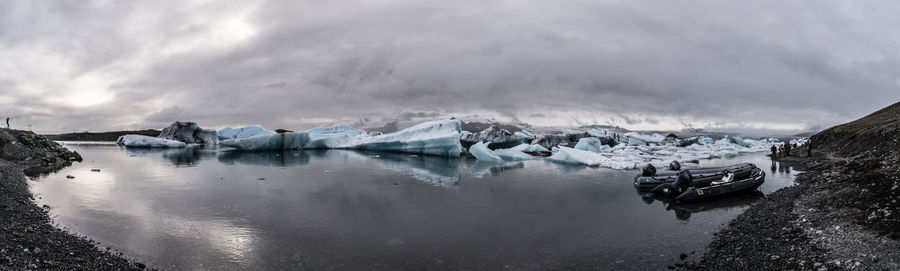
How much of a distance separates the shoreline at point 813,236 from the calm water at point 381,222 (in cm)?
64

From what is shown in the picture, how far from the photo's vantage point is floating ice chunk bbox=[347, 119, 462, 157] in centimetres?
3275

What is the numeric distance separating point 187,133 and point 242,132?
18.1ft

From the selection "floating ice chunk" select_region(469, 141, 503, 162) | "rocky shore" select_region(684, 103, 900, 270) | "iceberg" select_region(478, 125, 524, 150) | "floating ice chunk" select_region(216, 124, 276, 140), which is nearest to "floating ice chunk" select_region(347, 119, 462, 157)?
"floating ice chunk" select_region(469, 141, 503, 162)

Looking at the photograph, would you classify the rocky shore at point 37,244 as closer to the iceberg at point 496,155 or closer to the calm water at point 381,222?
the calm water at point 381,222

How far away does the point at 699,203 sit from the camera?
1262cm

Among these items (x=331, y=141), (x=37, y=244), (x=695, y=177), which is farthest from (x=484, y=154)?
(x=37, y=244)

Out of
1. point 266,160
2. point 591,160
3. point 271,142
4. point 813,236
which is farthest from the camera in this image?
point 271,142

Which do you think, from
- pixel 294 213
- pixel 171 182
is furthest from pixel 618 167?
pixel 171 182

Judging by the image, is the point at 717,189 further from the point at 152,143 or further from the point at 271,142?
the point at 152,143

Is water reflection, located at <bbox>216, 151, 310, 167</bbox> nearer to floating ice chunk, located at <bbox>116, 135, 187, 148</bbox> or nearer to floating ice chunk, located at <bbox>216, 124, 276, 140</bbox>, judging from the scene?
floating ice chunk, located at <bbox>116, 135, 187, 148</bbox>

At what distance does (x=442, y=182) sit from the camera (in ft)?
60.3

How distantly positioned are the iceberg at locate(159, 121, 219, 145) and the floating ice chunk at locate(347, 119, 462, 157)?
23652 millimetres

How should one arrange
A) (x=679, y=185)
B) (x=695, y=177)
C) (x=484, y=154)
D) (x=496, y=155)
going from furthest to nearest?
(x=484, y=154) → (x=496, y=155) → (x=695, y=177) → (x=679, y=185)

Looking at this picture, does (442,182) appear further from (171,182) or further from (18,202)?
(18,202)
